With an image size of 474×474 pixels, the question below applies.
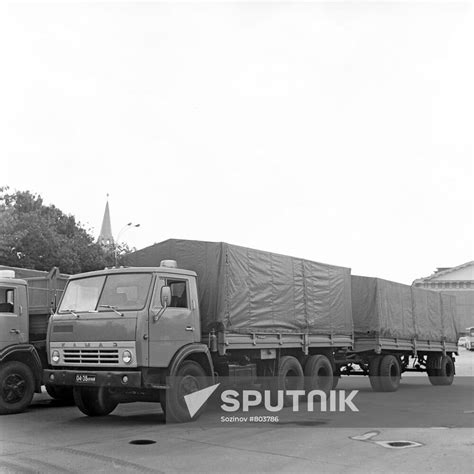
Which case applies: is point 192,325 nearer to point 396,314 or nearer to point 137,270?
point 137,270

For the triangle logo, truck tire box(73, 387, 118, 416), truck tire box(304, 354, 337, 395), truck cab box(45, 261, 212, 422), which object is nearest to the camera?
truck cab box(45, 261, 212, 422)

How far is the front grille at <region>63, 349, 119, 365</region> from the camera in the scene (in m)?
9.25

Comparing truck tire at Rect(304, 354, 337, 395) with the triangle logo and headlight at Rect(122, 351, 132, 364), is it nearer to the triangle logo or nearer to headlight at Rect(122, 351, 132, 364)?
the triangle logo

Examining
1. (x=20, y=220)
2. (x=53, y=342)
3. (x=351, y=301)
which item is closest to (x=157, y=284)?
(x=53, y=342)

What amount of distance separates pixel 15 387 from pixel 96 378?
276 centimetres

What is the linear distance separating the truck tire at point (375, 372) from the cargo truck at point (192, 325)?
4.67 feet

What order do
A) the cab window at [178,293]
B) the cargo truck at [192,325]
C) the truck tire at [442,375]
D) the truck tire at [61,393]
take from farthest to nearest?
the truck tire at [442,375] < the truck tire at [61,393] < the cab window at [178,293] < the cargo truck at [192,325]

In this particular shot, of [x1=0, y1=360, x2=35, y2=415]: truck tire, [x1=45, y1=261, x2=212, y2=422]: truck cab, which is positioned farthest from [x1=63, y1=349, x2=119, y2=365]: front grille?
[x1=0, y1=360, x2=35, y2=415]: truck tire

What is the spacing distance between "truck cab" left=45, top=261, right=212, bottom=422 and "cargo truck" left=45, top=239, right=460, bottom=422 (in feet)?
0.05

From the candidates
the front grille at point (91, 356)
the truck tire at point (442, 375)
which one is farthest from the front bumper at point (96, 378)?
the truck tire at point (442, 375)

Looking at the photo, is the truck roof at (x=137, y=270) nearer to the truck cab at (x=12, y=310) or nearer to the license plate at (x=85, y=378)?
the license plate at (x=85, y=378)

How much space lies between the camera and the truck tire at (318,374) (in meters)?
13.1

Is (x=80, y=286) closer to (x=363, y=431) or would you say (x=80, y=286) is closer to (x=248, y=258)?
(x=248, y=258)

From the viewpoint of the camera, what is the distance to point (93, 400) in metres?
10.7
